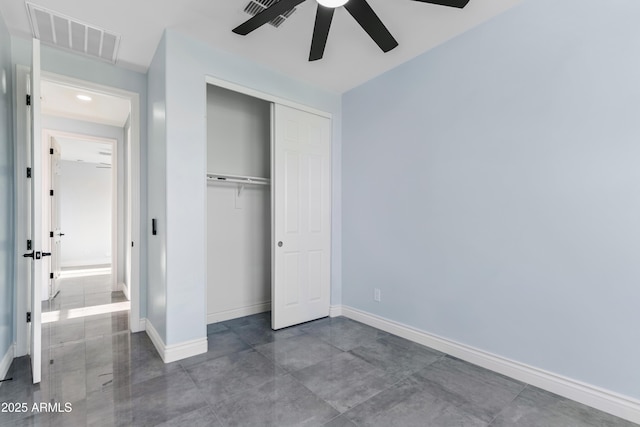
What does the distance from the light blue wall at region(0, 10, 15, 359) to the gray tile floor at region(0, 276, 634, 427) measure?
40cm

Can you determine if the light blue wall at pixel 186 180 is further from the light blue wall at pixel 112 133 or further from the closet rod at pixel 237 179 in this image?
the light blue wall at pixel 112 133

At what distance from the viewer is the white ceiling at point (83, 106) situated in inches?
142

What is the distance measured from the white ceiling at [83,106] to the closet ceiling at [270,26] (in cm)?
104

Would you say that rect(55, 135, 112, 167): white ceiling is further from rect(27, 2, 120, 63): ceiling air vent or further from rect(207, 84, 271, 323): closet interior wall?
rect(207, 84, 271, 323): closet interior wall

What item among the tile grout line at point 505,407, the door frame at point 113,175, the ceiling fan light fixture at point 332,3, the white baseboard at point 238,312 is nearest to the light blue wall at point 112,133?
the door frame at point 113,175

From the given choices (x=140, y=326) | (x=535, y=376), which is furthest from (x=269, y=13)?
(x=140, y=326)

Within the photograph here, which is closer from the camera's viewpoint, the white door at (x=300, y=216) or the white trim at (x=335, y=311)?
→ the white door at (x=300, y=216)

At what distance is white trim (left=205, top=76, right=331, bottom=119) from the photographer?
283 centimetres

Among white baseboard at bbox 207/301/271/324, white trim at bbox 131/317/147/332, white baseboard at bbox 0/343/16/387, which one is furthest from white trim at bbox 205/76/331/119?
white baseboard at bbox 0/343/16/387

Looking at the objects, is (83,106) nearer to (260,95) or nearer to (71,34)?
(71,34)

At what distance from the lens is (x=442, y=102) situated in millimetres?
2770

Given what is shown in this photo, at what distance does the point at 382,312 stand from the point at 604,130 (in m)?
2.40

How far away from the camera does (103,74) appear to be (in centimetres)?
299

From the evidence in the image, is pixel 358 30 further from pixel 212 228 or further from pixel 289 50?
pixel 212 228
